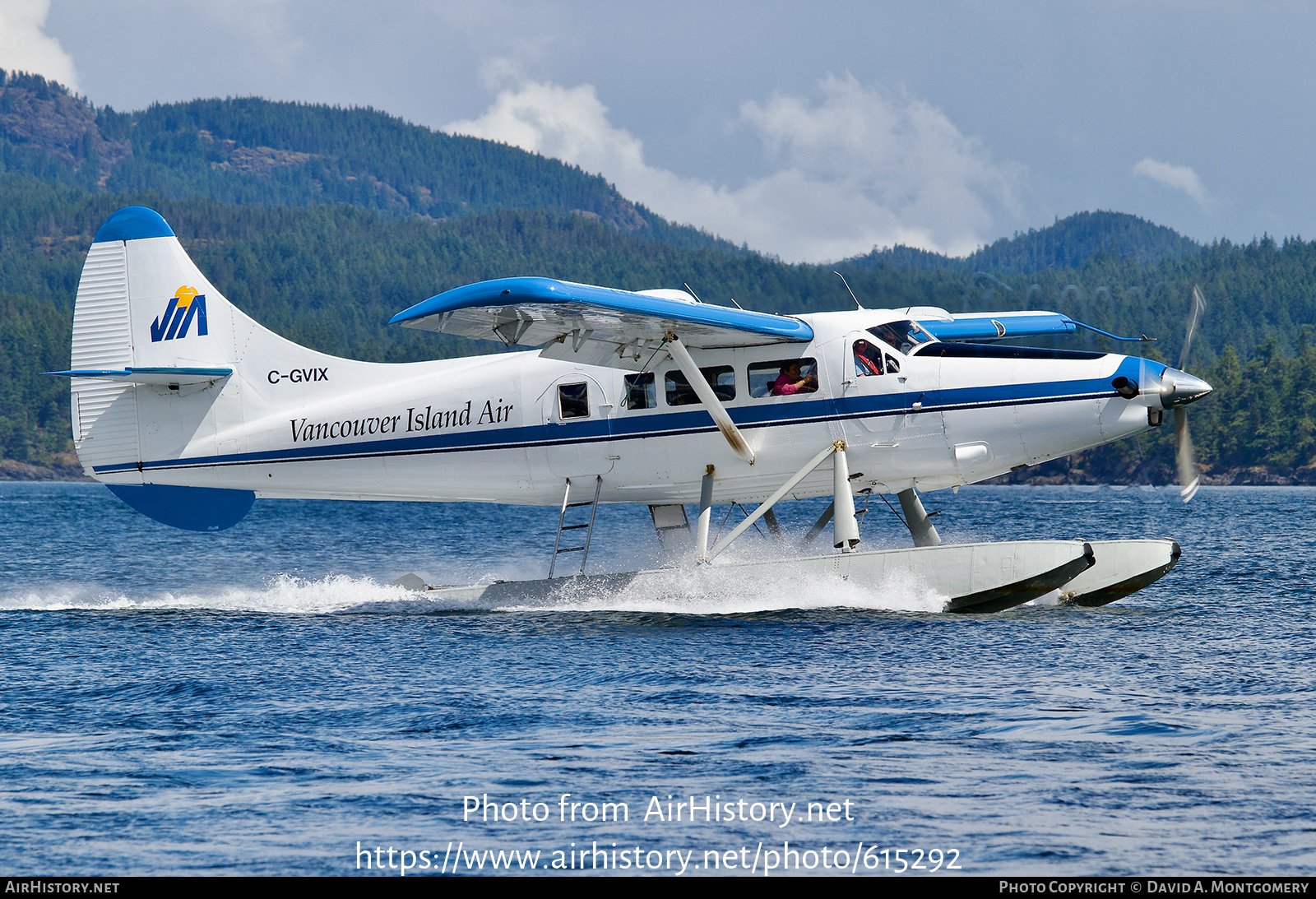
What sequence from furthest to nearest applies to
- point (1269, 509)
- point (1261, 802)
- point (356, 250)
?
point (356, 250) < point (1269, 509) < point (1261, 802)

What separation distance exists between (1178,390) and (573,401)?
6539 millimetres

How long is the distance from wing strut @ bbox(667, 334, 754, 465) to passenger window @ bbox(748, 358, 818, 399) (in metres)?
0.47

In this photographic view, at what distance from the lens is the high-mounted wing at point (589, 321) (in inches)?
456

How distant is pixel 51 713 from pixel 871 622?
7.68 m

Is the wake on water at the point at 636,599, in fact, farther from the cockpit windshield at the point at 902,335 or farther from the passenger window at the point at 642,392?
the cockpit windshield at the point at 902,335

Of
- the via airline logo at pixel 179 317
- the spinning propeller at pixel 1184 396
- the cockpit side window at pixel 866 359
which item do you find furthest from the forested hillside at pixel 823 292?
the via airline logo at pixel 179 317

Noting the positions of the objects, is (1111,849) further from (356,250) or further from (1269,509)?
(356,250)

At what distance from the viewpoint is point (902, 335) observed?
14070 mm

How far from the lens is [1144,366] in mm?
13352

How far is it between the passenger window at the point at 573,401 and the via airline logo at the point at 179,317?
15.1 ft

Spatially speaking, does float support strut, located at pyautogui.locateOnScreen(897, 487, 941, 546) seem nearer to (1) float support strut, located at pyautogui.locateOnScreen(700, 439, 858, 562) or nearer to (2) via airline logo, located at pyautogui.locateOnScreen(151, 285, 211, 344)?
(1) float support strut, located at pyautogui.locateOnScreen(700, 439, 858, 562)

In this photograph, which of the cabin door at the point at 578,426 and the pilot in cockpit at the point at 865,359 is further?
the cabin door at the point at 578,426
